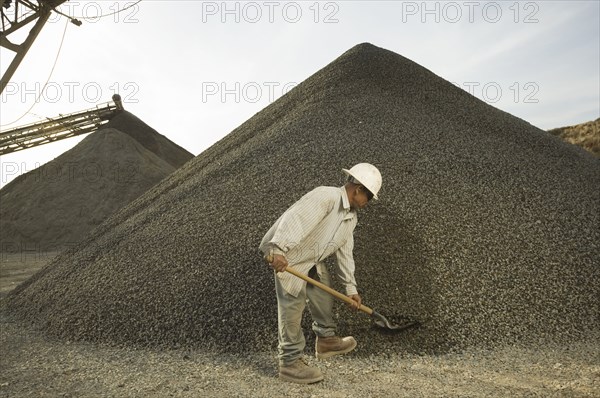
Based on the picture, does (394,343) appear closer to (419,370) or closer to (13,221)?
(419,370)

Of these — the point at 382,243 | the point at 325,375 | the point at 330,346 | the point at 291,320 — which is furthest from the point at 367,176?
the point at 382,243

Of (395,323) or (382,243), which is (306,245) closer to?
(395,323)

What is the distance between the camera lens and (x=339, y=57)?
1218 cm

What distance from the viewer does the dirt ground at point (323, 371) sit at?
11.7 ft

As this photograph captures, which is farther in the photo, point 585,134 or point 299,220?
point 585,134

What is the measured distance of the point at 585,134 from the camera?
19188 millimetres

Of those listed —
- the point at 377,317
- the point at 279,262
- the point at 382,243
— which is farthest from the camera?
the point at 382,243

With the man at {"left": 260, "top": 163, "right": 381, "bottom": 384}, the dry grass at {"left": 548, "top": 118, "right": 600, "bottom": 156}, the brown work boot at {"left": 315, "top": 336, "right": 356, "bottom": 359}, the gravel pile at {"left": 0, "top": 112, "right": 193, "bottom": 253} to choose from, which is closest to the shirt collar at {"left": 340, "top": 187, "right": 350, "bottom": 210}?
the man at {"left": 260, "top": 163, "right": 381, "bottom": 384}

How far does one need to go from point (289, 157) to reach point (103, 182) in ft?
46.8

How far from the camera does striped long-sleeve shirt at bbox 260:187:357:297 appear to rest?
341 centimetres

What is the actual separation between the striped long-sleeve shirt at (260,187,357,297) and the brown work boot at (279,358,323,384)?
52 cm

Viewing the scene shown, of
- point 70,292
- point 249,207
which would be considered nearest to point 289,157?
point 249,207

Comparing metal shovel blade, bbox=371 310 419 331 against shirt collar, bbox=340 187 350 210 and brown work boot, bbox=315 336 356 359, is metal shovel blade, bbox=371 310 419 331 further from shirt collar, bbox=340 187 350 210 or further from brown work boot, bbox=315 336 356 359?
shirt collar, bbox=340 187 350 210

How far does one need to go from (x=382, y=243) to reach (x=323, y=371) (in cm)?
199
